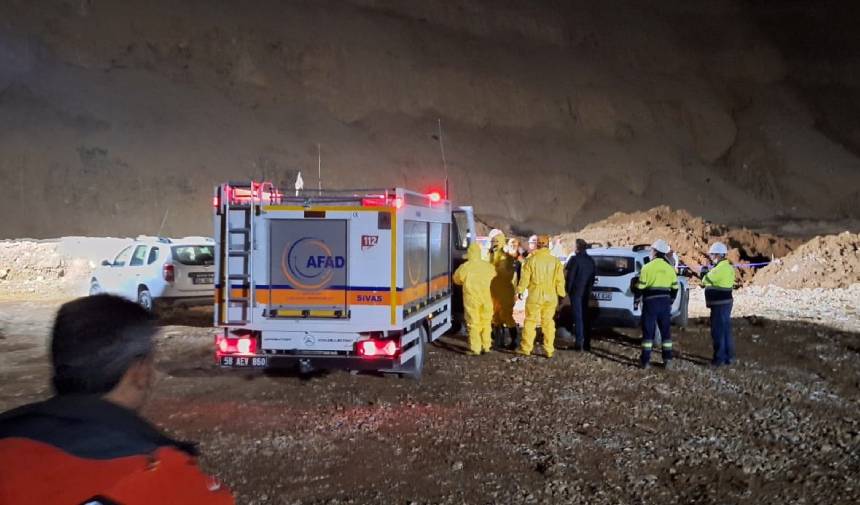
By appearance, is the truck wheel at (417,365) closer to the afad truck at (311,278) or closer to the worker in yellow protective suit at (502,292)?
the afad truck at (311,278)

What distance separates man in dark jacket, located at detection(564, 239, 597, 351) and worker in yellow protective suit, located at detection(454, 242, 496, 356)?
4.25 feet

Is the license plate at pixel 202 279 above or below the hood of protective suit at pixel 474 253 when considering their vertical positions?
below

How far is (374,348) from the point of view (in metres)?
8.70

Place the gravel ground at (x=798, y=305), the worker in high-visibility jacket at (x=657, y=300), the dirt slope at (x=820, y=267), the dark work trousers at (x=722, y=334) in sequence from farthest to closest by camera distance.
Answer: the dirt slope at (x=820, y=267), the gravel ground at (x=798, y=305), the dark work trousers at (x=722, y=334), the worker in high-visibility jacket at (x=657, y=300)

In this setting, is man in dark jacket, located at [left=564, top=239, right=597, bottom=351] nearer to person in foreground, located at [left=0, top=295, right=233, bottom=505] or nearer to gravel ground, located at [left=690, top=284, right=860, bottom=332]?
gravel ground, located at [left=690, top=284, right=860, bottom=332]

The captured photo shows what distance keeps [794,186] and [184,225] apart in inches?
1637

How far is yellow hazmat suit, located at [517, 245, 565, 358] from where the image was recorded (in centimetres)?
1133

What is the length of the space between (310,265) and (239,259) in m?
0.79

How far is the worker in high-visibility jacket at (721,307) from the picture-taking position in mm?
10617

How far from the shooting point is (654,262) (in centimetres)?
1055

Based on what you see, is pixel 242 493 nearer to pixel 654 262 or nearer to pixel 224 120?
pixel 654 262

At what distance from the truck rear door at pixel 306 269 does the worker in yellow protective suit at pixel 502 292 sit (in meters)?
4.34

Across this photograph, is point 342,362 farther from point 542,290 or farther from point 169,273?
point 169,273

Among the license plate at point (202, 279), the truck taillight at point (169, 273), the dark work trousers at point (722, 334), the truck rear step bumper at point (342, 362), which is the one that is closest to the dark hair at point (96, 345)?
the truck rear step bumper at point (342, 362)
